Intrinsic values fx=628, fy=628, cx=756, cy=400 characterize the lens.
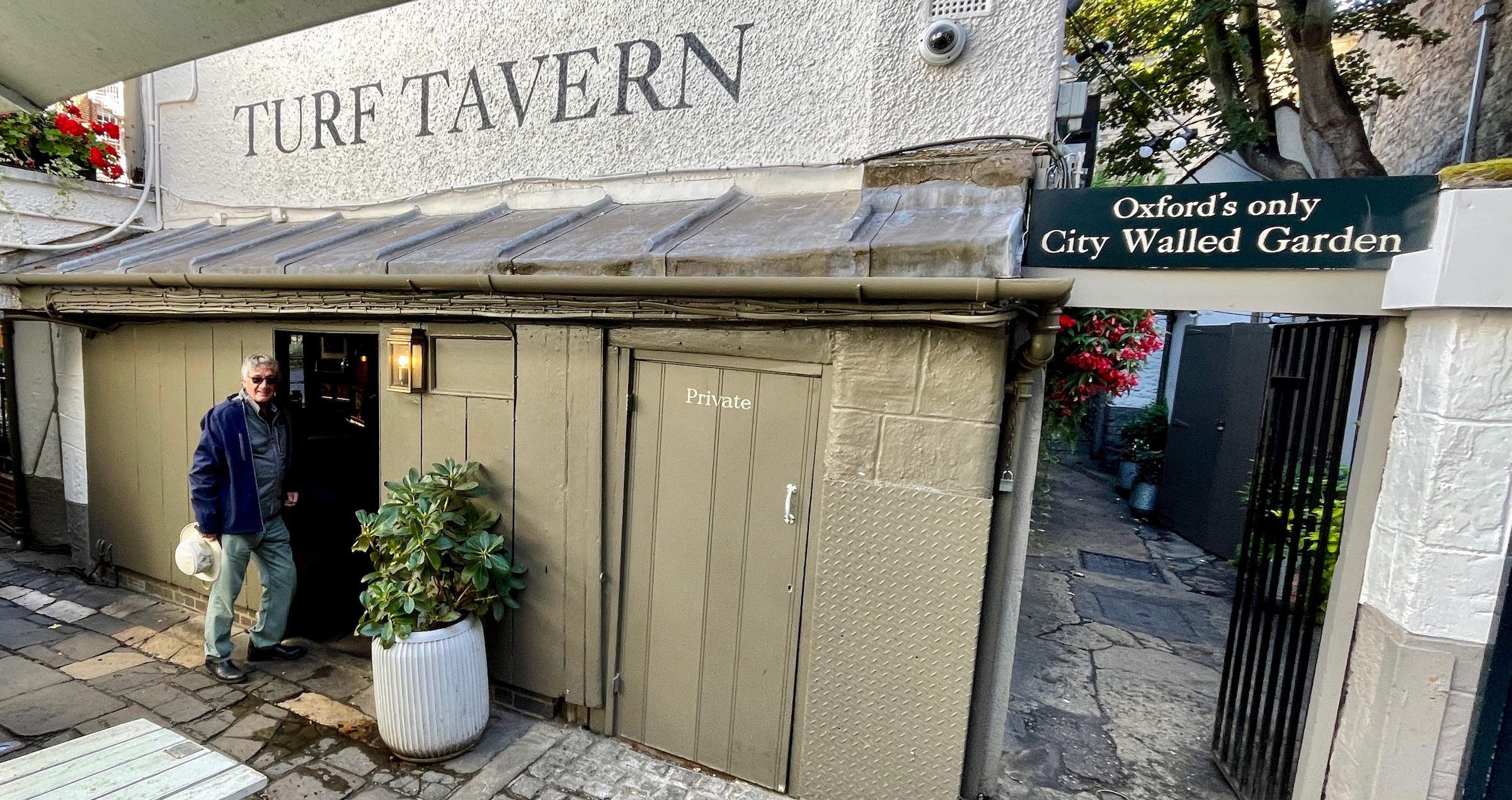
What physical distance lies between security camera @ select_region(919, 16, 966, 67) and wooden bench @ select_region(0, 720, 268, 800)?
3.77 meters

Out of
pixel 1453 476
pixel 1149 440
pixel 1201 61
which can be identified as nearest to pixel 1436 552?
pixel 1453 476

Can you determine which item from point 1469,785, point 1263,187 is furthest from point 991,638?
point 1263,187

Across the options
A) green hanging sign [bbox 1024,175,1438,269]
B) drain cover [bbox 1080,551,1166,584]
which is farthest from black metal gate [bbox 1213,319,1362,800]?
drain cover [bbox 1080,551,1166,584]

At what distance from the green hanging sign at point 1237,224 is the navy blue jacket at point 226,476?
4483 mm

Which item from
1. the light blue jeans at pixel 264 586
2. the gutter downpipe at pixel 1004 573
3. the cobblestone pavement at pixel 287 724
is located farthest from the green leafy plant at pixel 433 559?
the gutter downpipe at pixel 1004 573

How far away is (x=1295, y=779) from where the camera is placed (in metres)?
2.69

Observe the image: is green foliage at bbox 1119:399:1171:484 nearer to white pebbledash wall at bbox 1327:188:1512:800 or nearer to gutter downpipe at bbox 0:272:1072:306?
white pebbledash wall at bbox 1327:188:1512:800

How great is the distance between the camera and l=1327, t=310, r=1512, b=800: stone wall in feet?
6.84

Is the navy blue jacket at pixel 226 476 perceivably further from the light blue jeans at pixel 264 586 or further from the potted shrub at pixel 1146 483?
the potted shrub at pixel 1146 483

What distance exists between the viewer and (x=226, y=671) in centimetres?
384

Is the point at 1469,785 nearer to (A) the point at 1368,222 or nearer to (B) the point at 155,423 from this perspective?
(A) the point at 1368,222

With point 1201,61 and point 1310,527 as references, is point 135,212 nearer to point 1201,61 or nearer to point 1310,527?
point 1310,527

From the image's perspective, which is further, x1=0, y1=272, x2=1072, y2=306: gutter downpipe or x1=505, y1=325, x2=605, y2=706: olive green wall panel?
x1=505, y1=325, x2=605, y2=706: olive green wall panel

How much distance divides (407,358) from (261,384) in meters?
0.99
